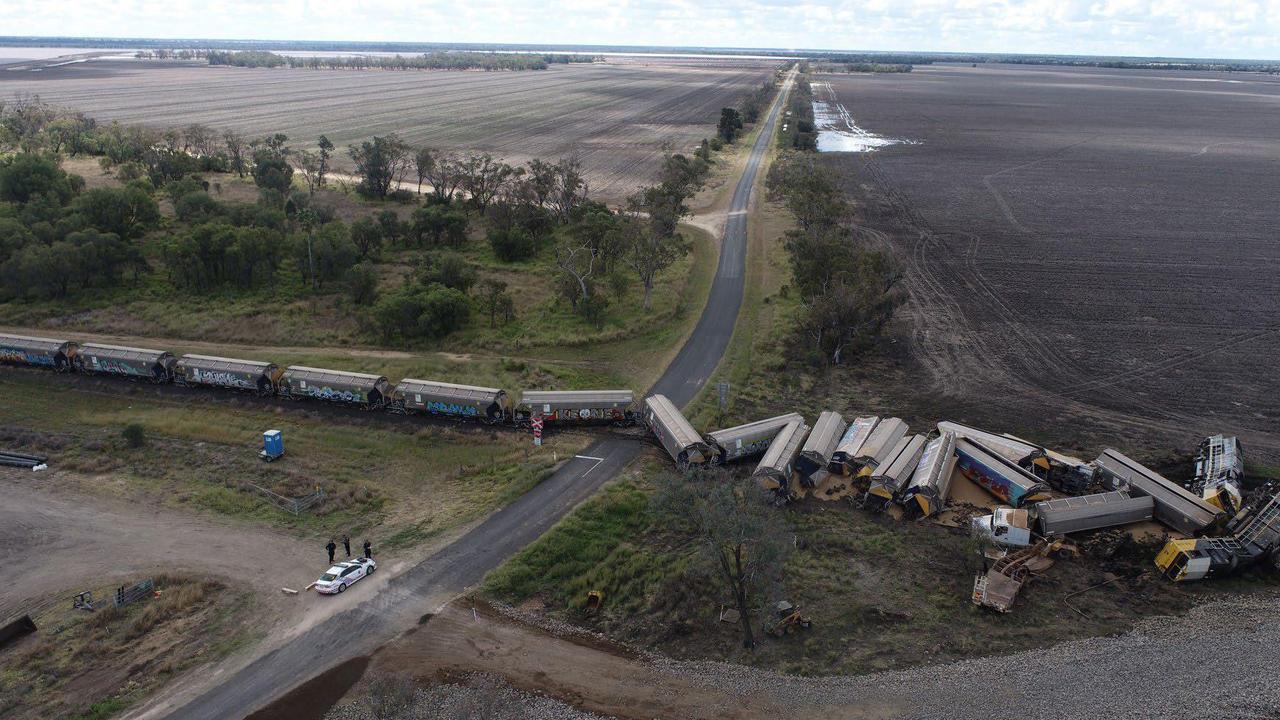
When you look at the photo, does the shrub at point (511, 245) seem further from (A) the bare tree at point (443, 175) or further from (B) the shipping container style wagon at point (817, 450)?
(B) the shipping container style wagon at point (817, 450)

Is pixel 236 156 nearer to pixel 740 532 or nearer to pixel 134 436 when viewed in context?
pixel 134 436

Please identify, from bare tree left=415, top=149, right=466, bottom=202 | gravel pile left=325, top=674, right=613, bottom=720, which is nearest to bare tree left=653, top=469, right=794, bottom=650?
gravel pile left=325, top=674, right=613, bottom=720

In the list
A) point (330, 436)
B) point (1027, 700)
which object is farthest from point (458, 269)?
point (1027, 700)

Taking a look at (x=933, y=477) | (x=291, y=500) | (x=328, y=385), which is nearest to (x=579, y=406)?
(x=291, y=500)

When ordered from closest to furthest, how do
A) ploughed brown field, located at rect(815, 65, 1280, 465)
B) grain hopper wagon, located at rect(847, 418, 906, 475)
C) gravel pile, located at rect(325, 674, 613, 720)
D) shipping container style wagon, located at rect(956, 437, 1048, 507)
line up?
gravel pile, located at rect(325, 674, 613, 720) → shipping container style wagon, located at rect(956, 437, 1048, 507) → grain hopper wagon, located at rect(847, 418, 906, 475) → ploughed brown field, located at rect(815, 65, 1280, 465)

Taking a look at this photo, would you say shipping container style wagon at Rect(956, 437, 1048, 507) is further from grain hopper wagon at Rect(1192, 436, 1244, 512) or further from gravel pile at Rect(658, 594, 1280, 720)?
gravel pile at Rect(658, 594, 1280, 720)

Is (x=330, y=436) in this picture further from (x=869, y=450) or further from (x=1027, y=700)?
(x=1027, y=700)
